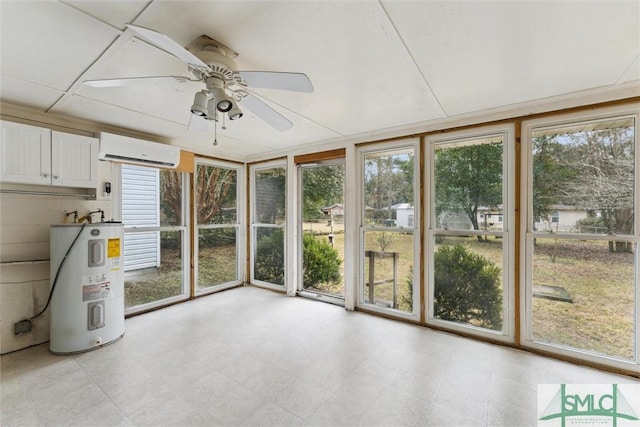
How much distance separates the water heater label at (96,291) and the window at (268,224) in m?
2.43

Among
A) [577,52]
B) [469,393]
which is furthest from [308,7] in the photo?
[469,393]

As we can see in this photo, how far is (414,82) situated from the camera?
2084 mm

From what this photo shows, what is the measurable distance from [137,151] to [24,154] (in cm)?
95

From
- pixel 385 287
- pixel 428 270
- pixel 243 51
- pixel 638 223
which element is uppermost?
pixel 243 51

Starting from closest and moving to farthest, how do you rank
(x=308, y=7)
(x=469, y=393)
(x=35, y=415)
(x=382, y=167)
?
(x=308, y=7) < (x=35, y=415) < (x=469, y=393) < (x=382, y=167)

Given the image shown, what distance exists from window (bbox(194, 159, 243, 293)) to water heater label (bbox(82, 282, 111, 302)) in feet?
4.93

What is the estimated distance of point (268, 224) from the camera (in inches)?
189

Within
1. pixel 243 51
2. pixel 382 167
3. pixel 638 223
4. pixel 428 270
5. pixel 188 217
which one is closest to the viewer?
pixel 243 51

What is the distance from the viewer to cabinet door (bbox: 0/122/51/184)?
2.35 metres

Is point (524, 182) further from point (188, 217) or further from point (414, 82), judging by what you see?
point (188, 217)

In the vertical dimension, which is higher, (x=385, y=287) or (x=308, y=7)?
(x=308, y=7)

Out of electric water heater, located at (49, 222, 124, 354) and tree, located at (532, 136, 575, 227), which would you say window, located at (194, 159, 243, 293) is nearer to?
electric water heater, located at (49, 222, 124, 354)

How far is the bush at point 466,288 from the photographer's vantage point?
112 inches

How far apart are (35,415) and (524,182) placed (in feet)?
14.3
